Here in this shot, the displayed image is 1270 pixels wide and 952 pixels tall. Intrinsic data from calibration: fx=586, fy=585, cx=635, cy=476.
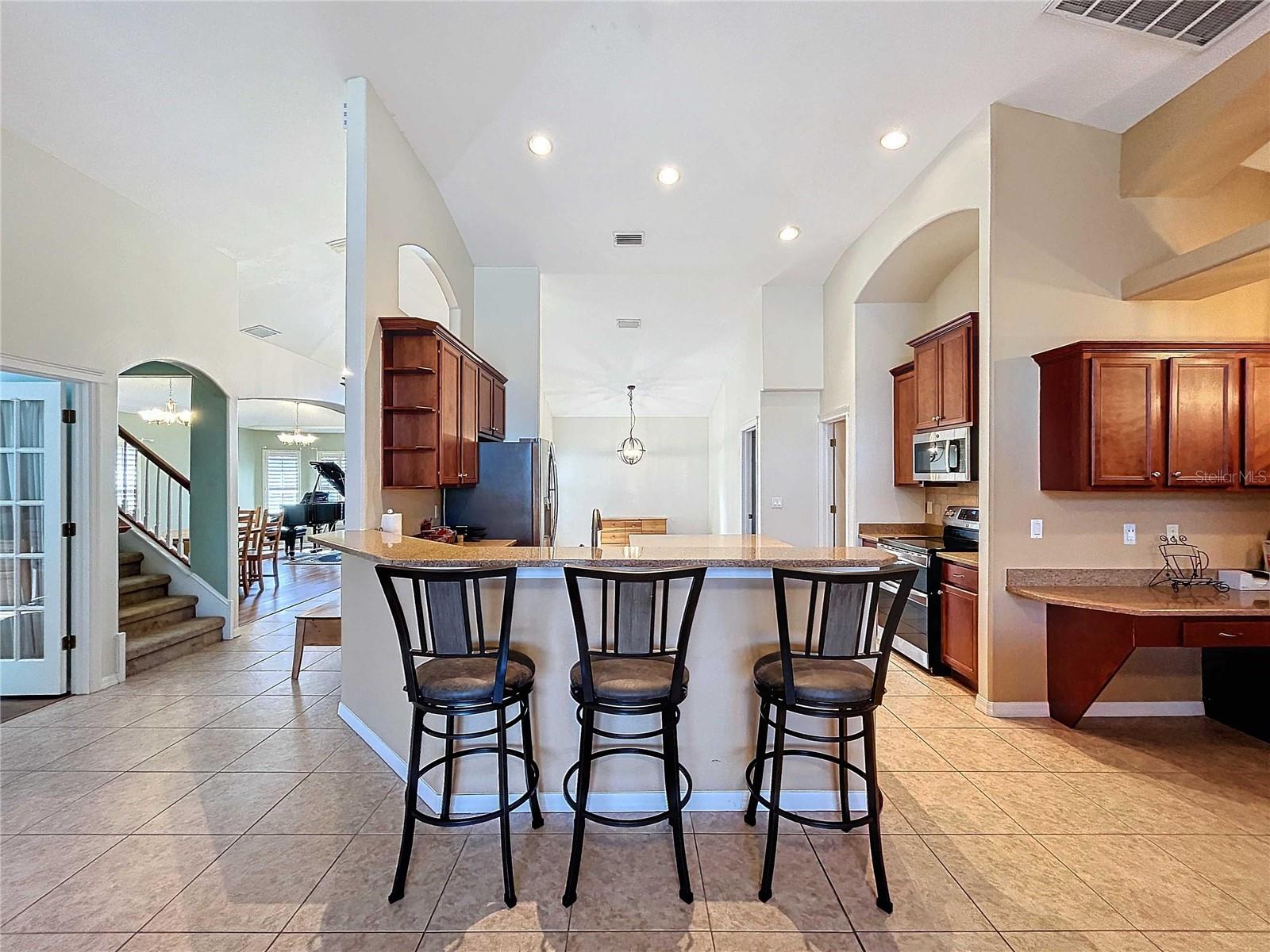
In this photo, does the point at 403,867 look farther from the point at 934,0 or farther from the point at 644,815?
the point at 934,0

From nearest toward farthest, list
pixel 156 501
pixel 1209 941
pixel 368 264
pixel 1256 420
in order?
pixel 1209 941, pixel 1256 420, pixel 368 264, pixel 156 501

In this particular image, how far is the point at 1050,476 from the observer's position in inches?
128

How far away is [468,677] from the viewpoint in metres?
1.99

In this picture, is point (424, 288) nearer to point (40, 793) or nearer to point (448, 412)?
point (448, 412)

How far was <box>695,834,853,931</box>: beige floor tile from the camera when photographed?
179cm

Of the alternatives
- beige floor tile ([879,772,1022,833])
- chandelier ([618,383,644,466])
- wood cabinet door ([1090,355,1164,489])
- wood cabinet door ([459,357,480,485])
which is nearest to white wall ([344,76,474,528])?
wood cabinet door ([459,357,480,485])

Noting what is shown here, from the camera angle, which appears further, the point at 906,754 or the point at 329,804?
the point at 906,754

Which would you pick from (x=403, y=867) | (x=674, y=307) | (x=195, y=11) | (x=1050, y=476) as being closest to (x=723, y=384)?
(x=674, y=307)

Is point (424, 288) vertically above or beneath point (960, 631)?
above

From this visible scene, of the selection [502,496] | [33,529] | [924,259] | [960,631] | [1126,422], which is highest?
[924,259]

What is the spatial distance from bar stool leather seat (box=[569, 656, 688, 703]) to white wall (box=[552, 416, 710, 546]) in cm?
880

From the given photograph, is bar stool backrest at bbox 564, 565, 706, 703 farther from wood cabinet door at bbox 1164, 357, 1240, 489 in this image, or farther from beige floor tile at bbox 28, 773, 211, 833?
wood cabinet door at bbox 1164, 357, 1240, 489

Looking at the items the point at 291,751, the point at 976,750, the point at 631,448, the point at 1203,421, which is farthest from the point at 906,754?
the point at 631,448

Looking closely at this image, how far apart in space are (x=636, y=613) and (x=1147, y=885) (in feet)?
6.26
